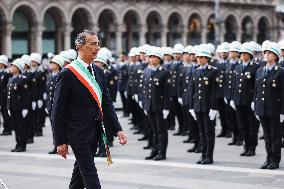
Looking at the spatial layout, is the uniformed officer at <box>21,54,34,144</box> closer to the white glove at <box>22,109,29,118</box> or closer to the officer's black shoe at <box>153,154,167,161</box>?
the white glove at <box>22,109,29,118</box>

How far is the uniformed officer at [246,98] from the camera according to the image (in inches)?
508

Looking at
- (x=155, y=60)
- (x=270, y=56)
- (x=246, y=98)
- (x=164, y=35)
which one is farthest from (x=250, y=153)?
(x=164, y=35)

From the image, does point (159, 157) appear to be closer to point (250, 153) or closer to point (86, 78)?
point (250, 153)

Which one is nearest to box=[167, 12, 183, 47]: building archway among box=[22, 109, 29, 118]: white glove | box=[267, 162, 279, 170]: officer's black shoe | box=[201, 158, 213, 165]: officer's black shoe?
box=[22, 109, 29, 118]: white glove

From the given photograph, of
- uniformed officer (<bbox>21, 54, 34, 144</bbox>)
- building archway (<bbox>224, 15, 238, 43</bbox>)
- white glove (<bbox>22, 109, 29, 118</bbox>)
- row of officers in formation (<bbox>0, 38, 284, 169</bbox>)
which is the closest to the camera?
row of officers in formation (<bbox>0, 38, 284, 169</bbox>)

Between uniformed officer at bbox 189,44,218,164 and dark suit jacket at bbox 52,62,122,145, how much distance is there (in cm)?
493

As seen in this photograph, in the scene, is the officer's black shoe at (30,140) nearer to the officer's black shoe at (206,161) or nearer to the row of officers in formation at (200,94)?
the row of officers in formation at (200,94)

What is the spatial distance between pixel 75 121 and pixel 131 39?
155ft

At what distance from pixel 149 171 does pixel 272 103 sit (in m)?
2.40

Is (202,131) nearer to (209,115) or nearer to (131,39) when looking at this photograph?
(209,115)

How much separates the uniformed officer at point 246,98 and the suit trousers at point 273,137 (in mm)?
1670

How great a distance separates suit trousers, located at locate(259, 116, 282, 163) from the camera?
11.0m

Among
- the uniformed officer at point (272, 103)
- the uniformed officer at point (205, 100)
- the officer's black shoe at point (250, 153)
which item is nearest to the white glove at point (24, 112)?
the uniformed officer at point (205, 100)

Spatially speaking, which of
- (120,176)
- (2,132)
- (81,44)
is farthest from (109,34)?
(81,44)
